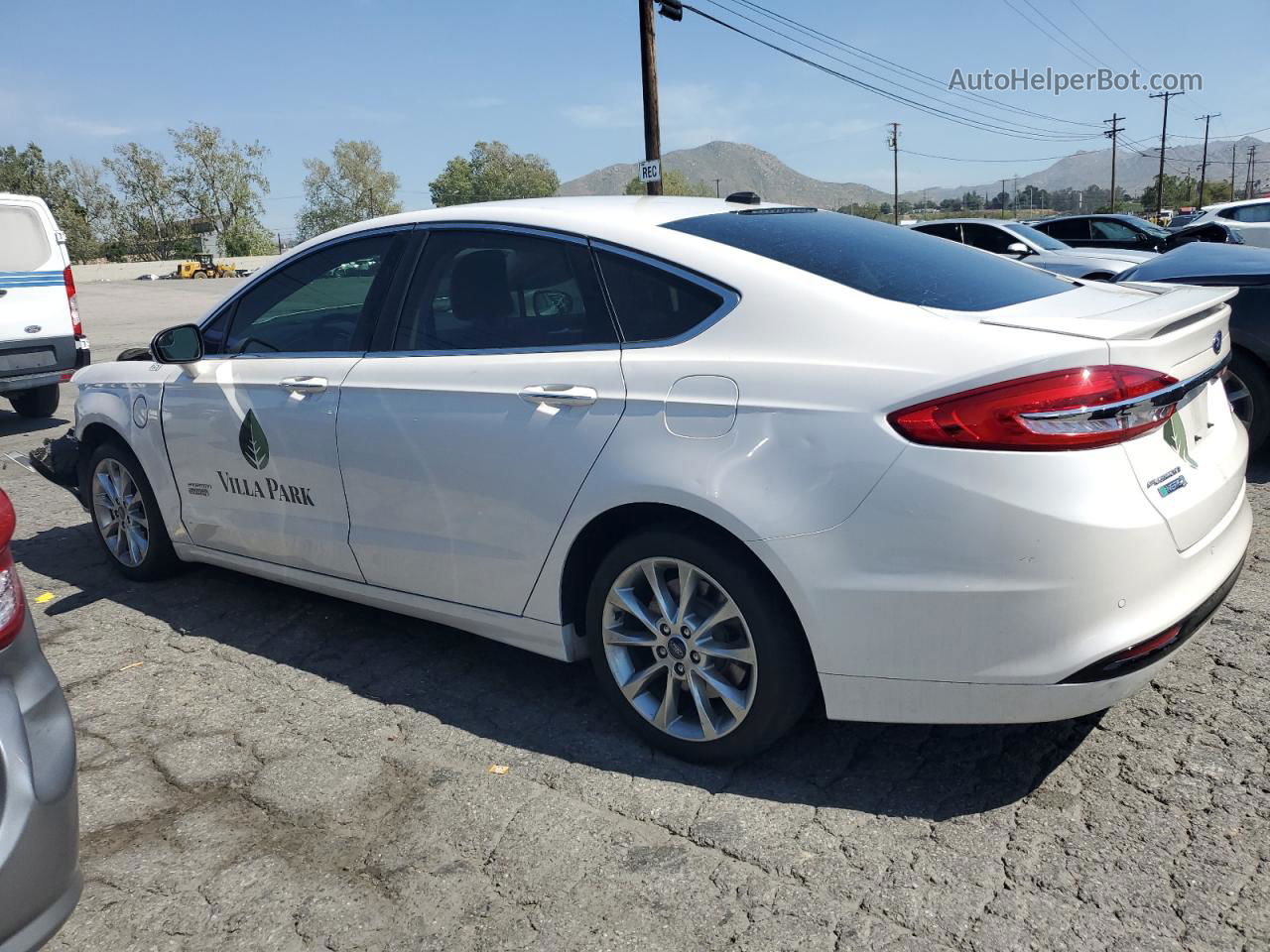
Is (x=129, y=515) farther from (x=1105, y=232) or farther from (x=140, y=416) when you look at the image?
(x=1105, y=232)

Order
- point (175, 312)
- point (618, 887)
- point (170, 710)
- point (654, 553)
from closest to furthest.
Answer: point (618, 887) → point (654, 553) → point (170, 710) → point (175, 312)

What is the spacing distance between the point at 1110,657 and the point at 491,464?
70.2 inches

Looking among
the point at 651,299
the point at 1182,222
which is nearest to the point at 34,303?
the point at 651,299

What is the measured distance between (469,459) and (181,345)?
1.78 m

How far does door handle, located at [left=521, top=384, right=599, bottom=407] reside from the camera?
9.51 ft

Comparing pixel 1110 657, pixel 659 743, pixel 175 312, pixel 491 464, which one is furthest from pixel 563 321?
pixel 175 312

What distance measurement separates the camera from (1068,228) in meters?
17.8

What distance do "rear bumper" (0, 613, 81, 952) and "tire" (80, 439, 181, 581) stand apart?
268 centimetres

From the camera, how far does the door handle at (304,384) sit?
3627 mm

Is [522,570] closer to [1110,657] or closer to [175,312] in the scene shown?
[1110,657]

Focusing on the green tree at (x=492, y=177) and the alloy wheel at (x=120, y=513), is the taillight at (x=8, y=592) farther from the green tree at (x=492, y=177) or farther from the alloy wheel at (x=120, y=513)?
the green tree at (x=492, y=177)

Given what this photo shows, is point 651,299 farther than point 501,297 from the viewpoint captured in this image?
No

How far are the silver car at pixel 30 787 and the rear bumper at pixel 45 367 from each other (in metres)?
8.18

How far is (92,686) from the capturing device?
12.3 feet
